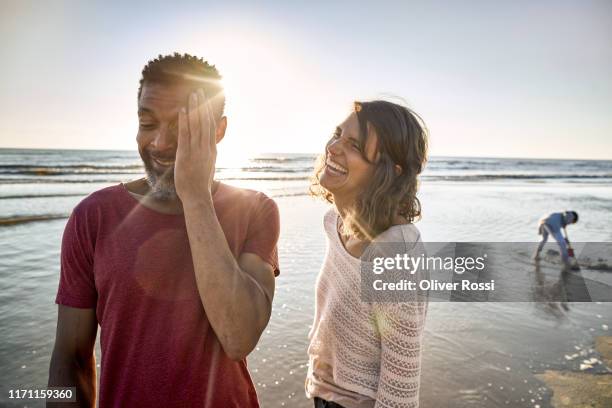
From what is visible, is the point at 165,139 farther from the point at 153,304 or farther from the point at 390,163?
the point at 390,163

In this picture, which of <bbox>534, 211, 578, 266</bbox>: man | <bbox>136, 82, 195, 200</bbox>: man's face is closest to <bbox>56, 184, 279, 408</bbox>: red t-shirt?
<bbox>136, 82, 195, 200</bbox>: man's face

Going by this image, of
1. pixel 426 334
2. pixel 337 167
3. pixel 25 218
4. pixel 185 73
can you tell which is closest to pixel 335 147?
pixel 337 167

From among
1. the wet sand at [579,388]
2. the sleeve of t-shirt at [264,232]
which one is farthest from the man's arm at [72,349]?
the wet sand at [579,388]

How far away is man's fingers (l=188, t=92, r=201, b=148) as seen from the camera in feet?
4.45

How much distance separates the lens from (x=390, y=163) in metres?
2.50

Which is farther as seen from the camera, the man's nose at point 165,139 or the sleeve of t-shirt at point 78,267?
the man's nose at point 165,139

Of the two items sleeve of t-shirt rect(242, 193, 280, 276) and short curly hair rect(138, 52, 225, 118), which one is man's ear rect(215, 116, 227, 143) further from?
sleeve of t-shirt rect(242, 193, 280, 276)

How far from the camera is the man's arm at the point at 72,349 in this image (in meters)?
1.58

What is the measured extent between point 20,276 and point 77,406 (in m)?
6.55

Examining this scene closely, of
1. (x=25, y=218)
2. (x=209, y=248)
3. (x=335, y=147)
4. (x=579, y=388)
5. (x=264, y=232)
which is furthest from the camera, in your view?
(x=25, y=218)

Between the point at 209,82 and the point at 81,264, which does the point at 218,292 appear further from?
the point at 209,82

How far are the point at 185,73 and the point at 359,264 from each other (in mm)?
1409

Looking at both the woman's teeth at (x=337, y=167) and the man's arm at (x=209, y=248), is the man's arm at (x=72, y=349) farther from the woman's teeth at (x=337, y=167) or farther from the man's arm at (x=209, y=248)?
the woman's teeth at (x=337, y=167)

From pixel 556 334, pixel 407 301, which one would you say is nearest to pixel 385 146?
pixel 407 301
